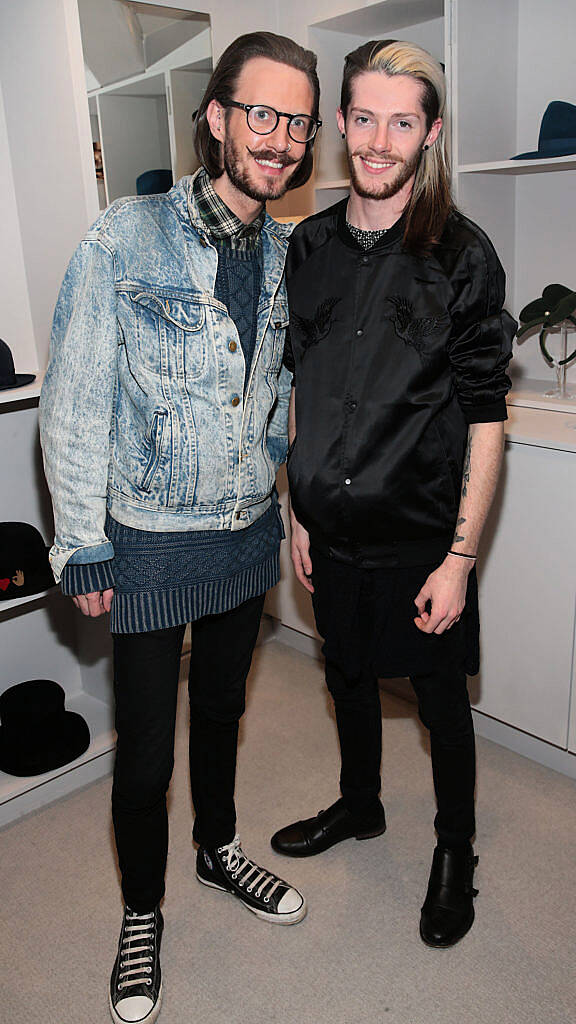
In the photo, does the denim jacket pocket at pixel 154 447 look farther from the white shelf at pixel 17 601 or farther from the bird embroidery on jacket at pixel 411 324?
the white shelf at pixel 17 601

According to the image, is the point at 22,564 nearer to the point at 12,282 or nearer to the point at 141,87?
the point at 12,282

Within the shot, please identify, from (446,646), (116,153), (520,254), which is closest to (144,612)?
(446,646)

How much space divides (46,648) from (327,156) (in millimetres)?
1721

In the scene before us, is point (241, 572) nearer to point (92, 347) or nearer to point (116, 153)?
point (92, 347)

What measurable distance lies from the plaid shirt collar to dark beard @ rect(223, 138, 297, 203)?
43 mm

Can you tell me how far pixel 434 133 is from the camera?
1456 mm

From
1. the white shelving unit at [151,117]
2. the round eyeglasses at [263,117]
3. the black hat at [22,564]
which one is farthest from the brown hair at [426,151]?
the black hat at [22,564]

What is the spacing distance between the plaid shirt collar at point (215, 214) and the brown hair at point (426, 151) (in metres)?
0.28

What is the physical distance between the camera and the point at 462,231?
1473 millimetres

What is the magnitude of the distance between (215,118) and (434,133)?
369 millimetres

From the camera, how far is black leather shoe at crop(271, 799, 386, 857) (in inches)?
80.2

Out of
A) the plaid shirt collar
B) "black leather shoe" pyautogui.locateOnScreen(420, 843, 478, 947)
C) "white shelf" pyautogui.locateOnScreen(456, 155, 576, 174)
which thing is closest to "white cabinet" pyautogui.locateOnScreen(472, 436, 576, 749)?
"black leather shoe" pyautogui.locateOnScreen(420, 843, 478, 947)

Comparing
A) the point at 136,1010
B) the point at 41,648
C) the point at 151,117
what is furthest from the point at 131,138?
the point at 136,1010

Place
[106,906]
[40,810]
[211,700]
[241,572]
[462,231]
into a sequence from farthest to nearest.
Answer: [40,810] < [106,906] < [211,700] < [241,572] < [462,231]
